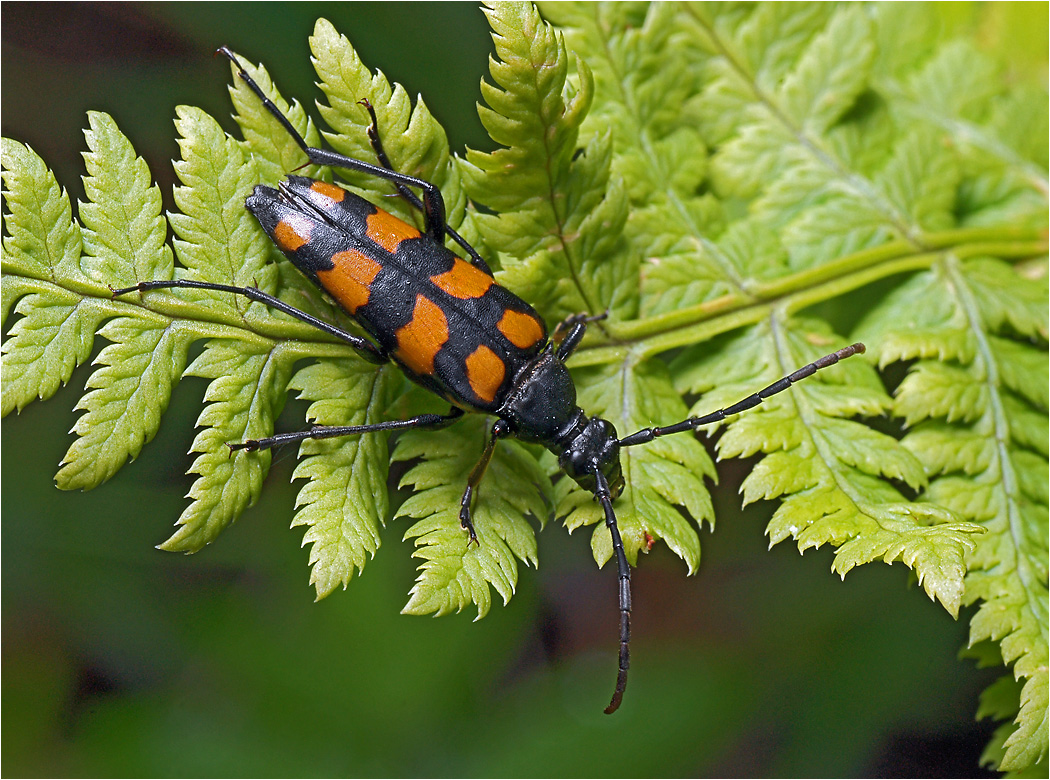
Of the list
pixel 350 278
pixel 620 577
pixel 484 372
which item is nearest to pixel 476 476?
pixel 484 372

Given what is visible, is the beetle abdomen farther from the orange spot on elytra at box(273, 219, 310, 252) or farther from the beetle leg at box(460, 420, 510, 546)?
the beetle leg at box(460, 420, 510, 546)

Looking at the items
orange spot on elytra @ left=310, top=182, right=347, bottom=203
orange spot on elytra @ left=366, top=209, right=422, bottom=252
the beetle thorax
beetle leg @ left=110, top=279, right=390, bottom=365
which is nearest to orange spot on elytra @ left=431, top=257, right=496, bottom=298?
orange spot on elytra @ left=366, top=209, right=422, bottom=252

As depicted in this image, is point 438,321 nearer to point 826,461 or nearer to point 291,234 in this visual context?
point 291,234

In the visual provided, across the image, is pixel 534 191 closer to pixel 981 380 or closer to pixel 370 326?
pixel 370 326

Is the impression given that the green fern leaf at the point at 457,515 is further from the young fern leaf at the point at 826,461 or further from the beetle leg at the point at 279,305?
the young fern leaf at the point at 826,461

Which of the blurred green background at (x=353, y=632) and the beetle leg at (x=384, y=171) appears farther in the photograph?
the blurred green background at (x=353, y=632)

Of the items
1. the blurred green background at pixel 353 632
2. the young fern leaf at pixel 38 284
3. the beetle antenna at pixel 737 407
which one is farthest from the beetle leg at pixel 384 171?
the blurred green background at pixel 353 632
